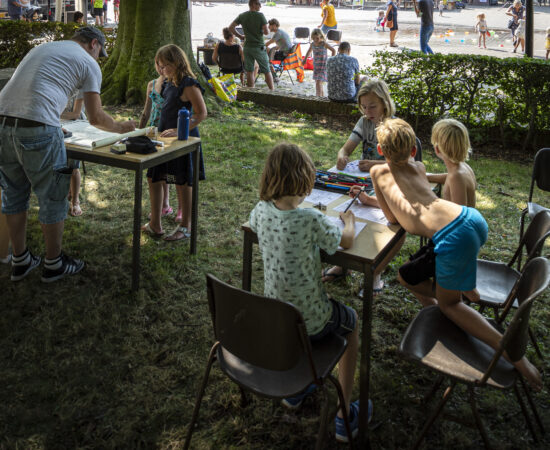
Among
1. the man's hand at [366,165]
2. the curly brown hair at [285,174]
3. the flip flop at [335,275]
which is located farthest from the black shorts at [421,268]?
the flip flop at [335,275]

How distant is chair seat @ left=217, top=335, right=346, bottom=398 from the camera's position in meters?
2.10

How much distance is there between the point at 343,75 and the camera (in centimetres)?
829

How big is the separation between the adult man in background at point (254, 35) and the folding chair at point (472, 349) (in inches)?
339

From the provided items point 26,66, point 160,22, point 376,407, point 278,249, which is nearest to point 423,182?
point 278,249

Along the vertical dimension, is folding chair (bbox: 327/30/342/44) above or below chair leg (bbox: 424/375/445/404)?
above

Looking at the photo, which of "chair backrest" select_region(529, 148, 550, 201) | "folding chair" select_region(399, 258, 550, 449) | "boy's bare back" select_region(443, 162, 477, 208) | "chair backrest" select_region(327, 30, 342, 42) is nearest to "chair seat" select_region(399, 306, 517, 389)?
"folding chair" select_region(399, 258, 550, 449)

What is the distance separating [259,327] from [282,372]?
0.32 m

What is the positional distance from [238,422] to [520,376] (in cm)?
133

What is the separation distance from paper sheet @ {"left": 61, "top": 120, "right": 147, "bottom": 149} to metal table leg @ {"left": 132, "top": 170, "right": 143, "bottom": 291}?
0.47 metres

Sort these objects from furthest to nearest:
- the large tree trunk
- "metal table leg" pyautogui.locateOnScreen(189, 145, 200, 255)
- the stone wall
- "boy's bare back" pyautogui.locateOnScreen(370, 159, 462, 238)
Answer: the stone wall
the large tree trunk
"metal table leg" pyautogui.locateOnScreen(189, 145, 200, 255)
"boy's bare back" pyautogui.locateOnScreen(370, 159, 462, 238)

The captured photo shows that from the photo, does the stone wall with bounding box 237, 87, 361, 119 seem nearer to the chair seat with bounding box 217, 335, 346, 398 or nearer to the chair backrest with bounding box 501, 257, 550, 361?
the chair backrest with bounding box 501, 257, 550, 361

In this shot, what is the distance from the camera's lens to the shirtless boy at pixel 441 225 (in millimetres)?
2428

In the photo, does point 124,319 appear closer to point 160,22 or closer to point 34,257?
point 34,257

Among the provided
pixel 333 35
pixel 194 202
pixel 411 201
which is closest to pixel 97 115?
pixel 194 202
